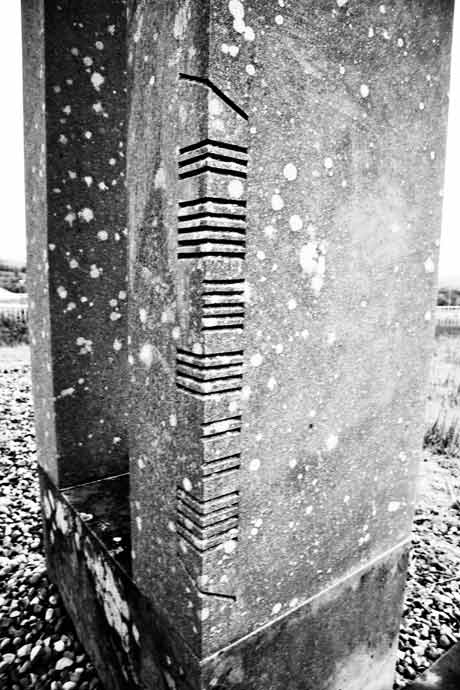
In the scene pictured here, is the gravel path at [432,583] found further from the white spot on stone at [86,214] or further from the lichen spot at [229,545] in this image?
the white spot on stone at [86,214]

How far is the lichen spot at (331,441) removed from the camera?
1607 mm

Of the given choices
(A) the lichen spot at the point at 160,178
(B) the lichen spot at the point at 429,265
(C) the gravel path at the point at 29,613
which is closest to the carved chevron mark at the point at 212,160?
(A) the lichen spot at the point at 160,178

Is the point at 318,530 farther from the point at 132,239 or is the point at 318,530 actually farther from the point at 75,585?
the point at 75,585

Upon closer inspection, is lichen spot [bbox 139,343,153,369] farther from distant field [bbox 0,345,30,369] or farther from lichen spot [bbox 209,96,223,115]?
distant field [bbox 0,345,30,369]

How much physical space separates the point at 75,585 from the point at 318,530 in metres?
1.67

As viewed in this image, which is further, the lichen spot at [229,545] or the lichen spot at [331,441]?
the lichen spot at [331,441]

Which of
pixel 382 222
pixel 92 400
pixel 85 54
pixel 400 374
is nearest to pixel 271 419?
pixel 400 374

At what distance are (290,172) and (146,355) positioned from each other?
781 millimetres

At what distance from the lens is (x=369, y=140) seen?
1503mm

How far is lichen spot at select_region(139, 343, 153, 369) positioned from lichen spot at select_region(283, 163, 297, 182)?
0.72 metres

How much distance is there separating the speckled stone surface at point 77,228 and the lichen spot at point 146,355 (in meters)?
1.14

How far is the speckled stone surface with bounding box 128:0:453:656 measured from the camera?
46.1 inches

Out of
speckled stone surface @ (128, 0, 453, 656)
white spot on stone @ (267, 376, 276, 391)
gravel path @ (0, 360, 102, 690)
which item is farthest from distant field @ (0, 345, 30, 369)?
white spot on stone @ (267, 376, 276, 391)

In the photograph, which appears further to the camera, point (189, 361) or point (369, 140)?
point (369, 140)
